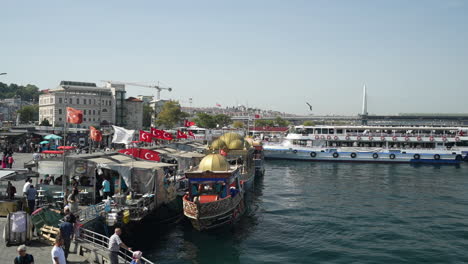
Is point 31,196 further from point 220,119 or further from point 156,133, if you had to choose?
point 220,119

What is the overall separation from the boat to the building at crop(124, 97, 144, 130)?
82.6 m

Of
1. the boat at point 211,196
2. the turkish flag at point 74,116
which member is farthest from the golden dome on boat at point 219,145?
the turkish flag at point 74,116

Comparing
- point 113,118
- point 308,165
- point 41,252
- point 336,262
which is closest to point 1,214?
point 41,252

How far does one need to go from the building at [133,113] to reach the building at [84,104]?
4.86 metres

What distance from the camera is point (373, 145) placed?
68062 millimetres

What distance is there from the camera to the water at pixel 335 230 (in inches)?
765

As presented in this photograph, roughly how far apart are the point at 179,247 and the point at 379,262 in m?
10.1

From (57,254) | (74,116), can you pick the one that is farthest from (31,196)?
(57,254)

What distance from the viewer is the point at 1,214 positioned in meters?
16.6

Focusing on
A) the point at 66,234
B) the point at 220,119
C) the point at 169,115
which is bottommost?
the point at 66,234

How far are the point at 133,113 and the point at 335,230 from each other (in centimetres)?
8750

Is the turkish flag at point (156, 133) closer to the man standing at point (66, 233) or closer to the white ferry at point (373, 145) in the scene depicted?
the man standing at point (66, 233)

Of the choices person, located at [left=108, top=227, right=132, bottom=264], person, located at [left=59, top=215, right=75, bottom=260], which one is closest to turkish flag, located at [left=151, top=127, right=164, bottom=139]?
person, located at [left=59, top=215, right=75, bottom=260]

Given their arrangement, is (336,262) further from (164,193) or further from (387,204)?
(387,204)
